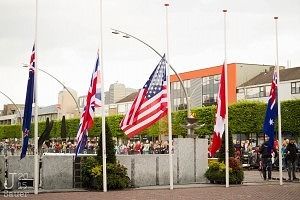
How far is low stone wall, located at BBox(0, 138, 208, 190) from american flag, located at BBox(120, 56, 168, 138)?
10.8 ft

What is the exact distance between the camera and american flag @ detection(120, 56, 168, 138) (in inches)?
697

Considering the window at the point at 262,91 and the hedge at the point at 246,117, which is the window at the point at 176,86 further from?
the hedge at the point at 246,117

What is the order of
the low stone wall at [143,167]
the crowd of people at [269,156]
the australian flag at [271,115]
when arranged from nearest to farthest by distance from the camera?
1. the low stone wall at [143,167]
2. the australian flag at [271,115]
3. the crowd of people at [269,156]

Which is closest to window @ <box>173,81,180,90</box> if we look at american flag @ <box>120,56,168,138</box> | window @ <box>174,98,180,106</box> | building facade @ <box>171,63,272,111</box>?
building facade @ <box>171,63,272,111</box>

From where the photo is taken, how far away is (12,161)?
19203 millimetres

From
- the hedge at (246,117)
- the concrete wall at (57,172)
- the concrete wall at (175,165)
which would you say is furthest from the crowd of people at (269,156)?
the concrete wall at (57,172)

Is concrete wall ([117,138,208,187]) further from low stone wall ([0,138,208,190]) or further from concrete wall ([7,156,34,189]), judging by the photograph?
concrete wall ([7,156,34,189])

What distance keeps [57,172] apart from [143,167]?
11.6 feet

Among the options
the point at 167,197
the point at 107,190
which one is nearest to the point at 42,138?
the point at 107,190

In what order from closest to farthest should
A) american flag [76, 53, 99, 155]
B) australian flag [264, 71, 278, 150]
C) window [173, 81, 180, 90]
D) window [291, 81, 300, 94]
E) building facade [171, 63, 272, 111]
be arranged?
→ 1. american flag [76, 53, 99, 155]
2. australian flag [264, 71, 278, 150]
3. window [291, 81, 300, 94]
4. building facade [171, 63, 272, 111]
5. window [173, 81, 180, 90]

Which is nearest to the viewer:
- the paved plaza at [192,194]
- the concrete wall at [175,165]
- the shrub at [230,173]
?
the paved plaza at [192,194]

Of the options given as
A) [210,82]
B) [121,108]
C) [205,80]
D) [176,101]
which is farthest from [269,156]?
[121,108]

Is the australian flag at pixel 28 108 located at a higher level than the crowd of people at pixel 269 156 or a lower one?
higher

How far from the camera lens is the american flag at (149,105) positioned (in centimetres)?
1770
